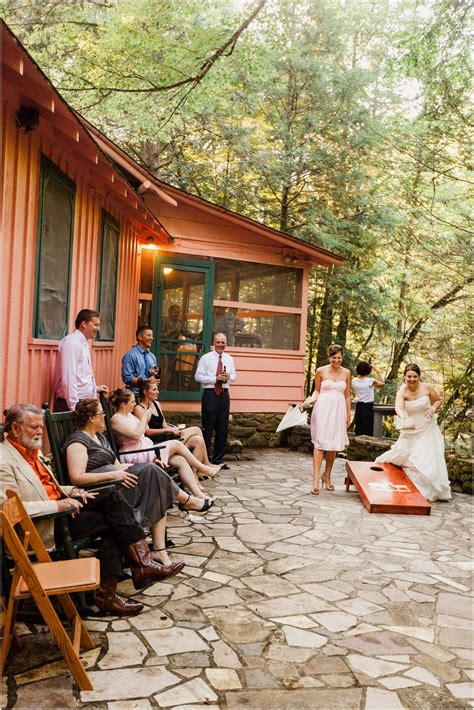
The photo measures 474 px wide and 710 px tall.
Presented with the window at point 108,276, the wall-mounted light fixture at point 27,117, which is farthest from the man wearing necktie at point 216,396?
the wall-mounted light fixture at point 27,117

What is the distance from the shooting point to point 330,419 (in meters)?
7.40

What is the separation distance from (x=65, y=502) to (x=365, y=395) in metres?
7.44

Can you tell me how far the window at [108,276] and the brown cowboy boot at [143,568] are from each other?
3.37 meters

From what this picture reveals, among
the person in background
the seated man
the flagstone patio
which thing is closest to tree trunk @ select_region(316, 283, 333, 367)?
the person in background

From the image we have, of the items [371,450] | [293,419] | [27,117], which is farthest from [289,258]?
[27,117]

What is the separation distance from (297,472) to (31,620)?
19.1 ft

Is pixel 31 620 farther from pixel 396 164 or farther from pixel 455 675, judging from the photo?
pixel 396 164

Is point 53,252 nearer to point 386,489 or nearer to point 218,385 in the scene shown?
point 218,385

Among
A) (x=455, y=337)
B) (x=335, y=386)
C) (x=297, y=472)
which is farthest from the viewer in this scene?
(x=455, y=337)

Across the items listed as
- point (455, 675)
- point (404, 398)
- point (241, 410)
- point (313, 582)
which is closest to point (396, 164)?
point (241, 410)

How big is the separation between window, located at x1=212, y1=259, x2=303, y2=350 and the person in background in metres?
1.55

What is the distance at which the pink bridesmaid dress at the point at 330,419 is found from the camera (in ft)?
24.2

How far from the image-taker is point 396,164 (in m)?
14.4

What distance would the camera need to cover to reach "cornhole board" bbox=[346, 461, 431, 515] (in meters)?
6.51
